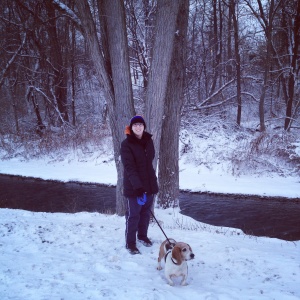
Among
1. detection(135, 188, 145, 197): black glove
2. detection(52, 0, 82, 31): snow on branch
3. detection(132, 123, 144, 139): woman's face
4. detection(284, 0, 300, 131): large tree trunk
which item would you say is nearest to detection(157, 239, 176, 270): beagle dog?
detection(135, 188, 145, 197): black glove

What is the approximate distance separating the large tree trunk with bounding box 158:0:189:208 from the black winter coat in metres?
2.48

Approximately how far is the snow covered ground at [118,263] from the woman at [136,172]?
0.50 meters

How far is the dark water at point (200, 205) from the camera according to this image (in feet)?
25.0

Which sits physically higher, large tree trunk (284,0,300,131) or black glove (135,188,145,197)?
large tree trunk (284,0,300,131)

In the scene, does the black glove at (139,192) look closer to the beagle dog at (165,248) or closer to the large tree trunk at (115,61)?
the beagle dog at (165,248)

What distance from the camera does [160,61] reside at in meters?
5.52

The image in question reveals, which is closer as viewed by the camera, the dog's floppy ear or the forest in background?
the dog's floppy ear

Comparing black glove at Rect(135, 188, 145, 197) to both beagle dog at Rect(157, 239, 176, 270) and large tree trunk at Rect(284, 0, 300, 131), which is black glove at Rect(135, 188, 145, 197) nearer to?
beagle dog at Rect(157, 239, 176, 270)

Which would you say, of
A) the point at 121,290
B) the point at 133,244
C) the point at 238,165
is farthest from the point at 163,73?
the point at 238,165

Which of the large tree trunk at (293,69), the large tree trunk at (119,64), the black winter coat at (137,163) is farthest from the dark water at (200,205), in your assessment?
the large tree trunk at (293,69)

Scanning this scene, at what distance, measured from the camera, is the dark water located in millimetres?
7620

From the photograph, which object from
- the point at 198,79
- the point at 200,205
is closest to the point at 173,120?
the point at 200,205

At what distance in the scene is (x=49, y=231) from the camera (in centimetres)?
512

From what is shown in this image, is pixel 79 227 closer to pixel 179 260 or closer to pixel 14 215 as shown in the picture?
pixel 14 215
